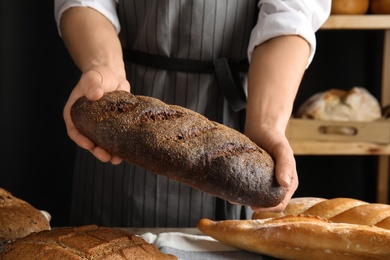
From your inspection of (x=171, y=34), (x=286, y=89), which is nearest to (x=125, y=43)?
(x=171, y=34)

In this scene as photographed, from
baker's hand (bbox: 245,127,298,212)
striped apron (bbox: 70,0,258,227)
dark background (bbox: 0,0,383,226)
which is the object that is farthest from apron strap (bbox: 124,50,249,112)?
dark background (bbox: 0,0,383,226)

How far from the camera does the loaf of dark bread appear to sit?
4.17 ft

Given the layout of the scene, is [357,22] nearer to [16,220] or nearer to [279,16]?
[279,16]

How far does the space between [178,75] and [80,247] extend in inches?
25.6

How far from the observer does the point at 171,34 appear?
1.81 m

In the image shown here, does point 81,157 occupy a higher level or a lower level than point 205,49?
lower

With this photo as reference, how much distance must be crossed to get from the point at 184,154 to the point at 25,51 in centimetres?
158

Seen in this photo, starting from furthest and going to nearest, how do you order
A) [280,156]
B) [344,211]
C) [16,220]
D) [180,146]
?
[344,211], [16,220], [280,156], [180,146]

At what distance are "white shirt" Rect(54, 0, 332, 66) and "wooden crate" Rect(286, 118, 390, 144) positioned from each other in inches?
30.5

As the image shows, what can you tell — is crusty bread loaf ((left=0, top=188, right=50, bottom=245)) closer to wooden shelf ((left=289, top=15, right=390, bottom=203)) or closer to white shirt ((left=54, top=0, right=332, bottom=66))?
white shirt ((left=54, top=0, right=332, bottom=66))

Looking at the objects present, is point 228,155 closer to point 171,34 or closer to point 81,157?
point 171,34

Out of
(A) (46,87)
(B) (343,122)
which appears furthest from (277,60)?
(A) (46,87)

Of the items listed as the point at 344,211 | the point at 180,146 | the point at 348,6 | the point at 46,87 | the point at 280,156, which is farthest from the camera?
the point at 46,87

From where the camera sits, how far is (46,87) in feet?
8.91
